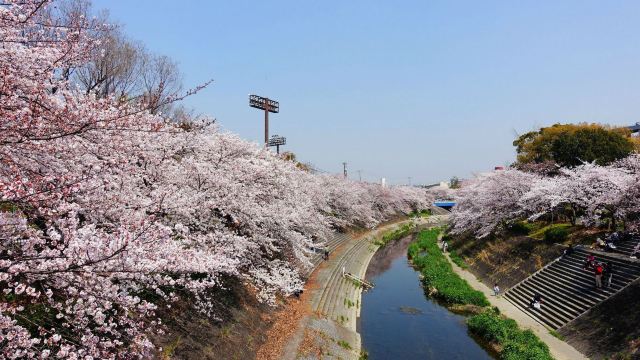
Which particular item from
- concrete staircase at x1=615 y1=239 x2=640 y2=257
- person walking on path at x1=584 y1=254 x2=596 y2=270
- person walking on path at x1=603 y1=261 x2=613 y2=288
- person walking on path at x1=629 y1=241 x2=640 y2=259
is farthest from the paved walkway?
concrete staircase at x1=615 y1=239 x2=640 y2=257

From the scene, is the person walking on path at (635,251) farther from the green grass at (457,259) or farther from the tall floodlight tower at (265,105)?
the tall floodlight tower at (265,105)

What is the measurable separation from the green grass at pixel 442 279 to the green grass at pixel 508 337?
3.39 m

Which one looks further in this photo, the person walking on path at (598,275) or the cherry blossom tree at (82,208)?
the person walking on path at (598,275)

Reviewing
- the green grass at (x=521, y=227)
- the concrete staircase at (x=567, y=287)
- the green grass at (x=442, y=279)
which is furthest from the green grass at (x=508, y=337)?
the green grass at (x=521, y=227)

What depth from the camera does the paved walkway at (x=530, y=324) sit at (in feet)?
59.0

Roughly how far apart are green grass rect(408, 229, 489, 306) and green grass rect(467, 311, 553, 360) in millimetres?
3391

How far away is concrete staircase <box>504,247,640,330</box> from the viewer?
20969 millimetres

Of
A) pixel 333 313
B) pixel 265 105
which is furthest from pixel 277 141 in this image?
pixel 333 313

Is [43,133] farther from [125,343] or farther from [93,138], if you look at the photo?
[125,343]

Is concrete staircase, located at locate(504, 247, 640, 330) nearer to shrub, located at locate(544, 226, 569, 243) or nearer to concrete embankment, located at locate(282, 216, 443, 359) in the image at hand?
shrub, located at locate(544, 226, 569, 243)

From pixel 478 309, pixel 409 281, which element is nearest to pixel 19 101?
pixel 478 309

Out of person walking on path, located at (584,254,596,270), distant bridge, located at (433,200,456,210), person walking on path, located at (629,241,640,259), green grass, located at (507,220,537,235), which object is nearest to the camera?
person walking on path, located at (629,241,640,259)

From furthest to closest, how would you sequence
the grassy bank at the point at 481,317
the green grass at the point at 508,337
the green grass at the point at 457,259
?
the green grass at the point at 457,259 < the grassy bank at the point at 481,317 < the green grass at the point at 508,337

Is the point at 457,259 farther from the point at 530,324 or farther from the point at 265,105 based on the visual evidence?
the point at 265,105
